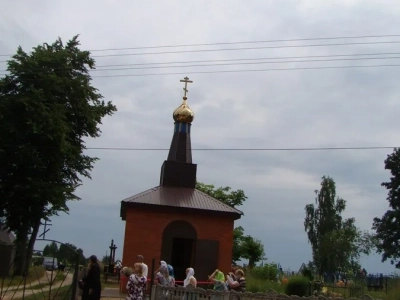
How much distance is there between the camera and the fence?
12531 mm

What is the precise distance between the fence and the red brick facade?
35.1 ft

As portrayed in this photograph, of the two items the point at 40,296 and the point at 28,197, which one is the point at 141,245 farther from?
the point at 40,296

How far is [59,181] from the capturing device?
30.2 m

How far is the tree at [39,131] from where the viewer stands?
91.9 ft

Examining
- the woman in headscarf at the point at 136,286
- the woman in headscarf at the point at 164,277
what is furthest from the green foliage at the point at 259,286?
the woman in headscarf at the point at 136,286

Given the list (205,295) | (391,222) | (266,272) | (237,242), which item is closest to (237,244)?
(237,242)

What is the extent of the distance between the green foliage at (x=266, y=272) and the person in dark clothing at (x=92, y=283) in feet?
51.8

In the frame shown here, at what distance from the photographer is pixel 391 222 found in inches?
1726

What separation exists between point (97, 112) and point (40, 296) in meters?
15.0

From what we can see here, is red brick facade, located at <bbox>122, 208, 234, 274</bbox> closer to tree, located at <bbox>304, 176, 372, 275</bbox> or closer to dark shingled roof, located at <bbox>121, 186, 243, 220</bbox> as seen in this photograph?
dark shingled roof, located at <bbox>121, 186, 243, 220</bbox>

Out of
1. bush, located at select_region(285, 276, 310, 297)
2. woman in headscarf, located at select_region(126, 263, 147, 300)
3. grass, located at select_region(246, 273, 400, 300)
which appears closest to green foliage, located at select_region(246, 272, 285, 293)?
grass, located at select_region(246, 273, 400, 300)

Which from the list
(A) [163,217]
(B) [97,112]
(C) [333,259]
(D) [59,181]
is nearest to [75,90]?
(B) [97,112]

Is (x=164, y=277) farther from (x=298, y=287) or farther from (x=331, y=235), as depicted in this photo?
(x=331, y=235)

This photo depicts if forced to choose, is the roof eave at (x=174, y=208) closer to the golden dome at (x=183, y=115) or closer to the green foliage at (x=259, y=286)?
the green foliage at (x=259, y=286)
